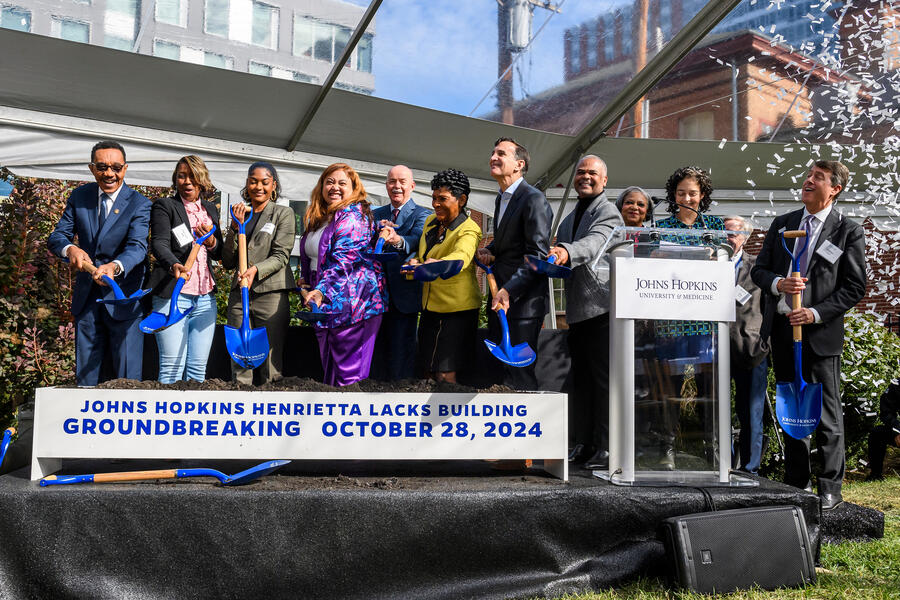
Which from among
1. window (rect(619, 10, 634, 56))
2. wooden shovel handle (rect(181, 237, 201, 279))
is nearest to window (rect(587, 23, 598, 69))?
window (rect(619, 10, 634, 56))

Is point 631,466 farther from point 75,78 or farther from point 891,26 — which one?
point 891,26

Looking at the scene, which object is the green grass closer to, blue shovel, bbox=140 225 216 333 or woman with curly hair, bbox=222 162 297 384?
woman with curly hair, bbox=222 162 297 384

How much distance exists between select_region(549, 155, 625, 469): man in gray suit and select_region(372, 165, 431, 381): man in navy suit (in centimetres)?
73

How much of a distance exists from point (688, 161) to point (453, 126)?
6.84 feet

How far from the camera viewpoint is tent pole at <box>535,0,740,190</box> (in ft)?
14.1

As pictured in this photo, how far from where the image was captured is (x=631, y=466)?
2.48m

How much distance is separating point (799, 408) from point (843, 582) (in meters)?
0.73

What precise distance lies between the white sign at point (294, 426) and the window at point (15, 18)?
7.58 feet

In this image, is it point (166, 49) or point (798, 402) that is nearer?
Answer: point (798, 402)

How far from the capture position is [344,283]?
9.76ft

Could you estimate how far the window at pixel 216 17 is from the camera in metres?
3.92

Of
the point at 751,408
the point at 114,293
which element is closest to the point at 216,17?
the point at 114,293

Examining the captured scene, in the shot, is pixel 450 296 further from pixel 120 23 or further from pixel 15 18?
pixel 15 18

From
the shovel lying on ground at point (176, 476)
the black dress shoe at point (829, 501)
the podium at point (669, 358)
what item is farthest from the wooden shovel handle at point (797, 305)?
the shovel lying on ground at point (176, 476)
